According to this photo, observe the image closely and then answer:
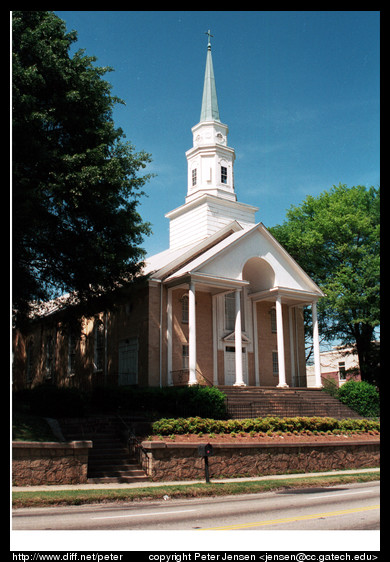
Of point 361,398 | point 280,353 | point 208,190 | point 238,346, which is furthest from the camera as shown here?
point 208,190

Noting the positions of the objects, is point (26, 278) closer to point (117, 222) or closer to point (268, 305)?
point (117, 222)

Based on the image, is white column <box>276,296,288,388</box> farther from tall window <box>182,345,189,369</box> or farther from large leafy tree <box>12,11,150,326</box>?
large leafy tree <box>12,11,150,326</box>

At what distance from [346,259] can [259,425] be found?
61.0ft

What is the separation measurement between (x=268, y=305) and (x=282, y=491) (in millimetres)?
17478

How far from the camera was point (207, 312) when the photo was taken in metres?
27.8

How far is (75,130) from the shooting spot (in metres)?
18.0

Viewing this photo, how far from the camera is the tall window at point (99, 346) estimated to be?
3036 cm

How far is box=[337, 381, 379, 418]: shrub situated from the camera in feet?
87.3

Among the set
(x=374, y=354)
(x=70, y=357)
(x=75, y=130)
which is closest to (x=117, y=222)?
(x=75, y=130)

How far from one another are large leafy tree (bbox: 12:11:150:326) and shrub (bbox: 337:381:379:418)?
14.0m

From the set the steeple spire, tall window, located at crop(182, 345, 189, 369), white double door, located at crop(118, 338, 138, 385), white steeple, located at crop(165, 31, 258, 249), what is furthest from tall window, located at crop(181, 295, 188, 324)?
the steeple spire

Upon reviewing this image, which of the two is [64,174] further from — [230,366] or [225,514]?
[230,366]

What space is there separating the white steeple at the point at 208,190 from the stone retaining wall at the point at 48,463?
19.9 meters

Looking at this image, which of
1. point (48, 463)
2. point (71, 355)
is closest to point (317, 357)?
point (71, 355)
